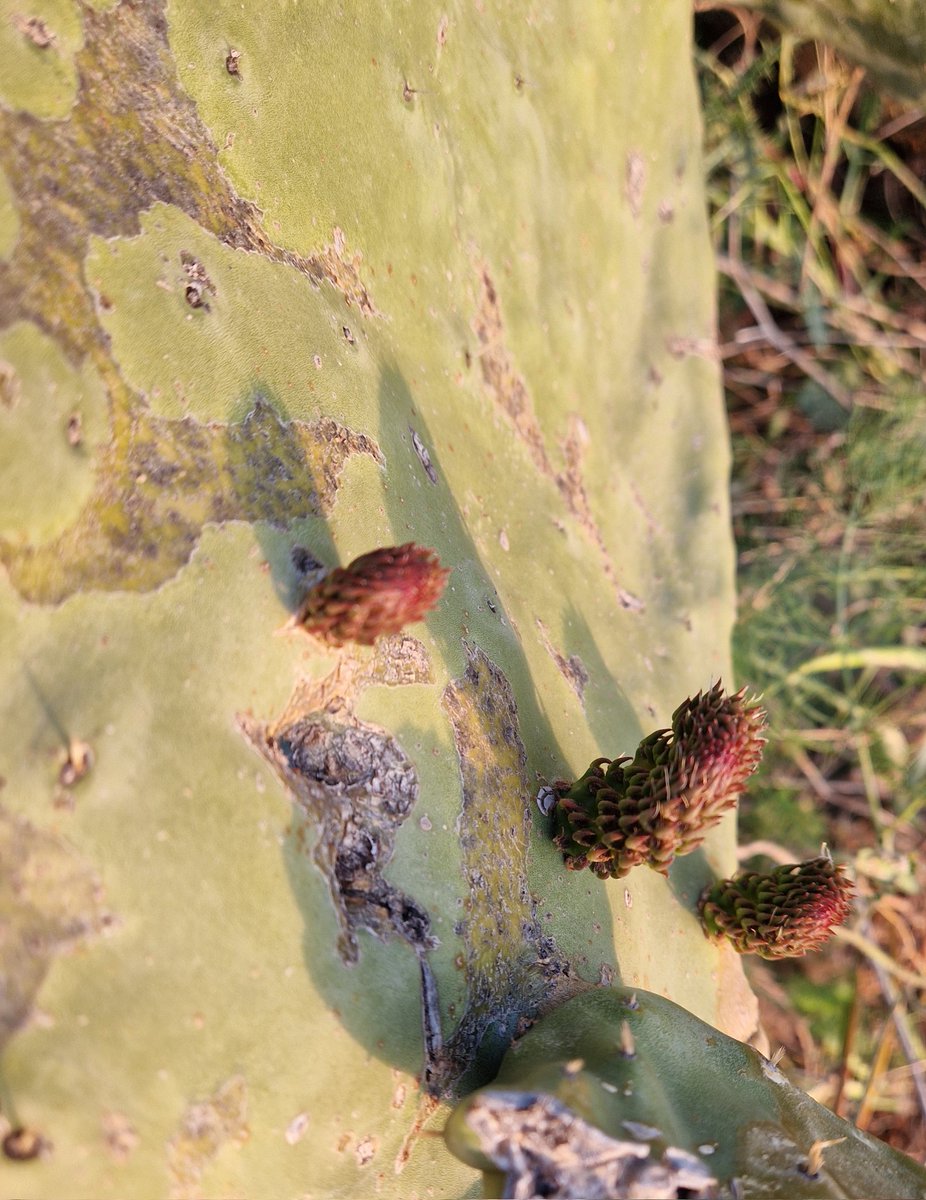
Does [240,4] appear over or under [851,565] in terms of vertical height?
over

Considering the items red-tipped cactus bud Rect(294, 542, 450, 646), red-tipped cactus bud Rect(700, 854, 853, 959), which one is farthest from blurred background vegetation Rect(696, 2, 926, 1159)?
red-tipped cactus bud Rect(294, 542, 450, 646)

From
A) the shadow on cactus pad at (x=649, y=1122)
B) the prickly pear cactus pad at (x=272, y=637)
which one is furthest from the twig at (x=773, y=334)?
the shadow on cactus pad at (x=649, y=1122)

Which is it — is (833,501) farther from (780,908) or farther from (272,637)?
(272,637)

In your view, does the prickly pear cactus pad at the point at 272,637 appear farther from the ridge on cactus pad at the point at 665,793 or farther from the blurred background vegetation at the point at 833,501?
the blurred background vegetation at the point at 833,501

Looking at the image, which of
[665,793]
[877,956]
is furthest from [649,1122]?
[877,956]

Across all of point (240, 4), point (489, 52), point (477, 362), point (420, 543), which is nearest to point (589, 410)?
point (477, 362)

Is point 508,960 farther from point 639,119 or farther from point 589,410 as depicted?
point 639,119
